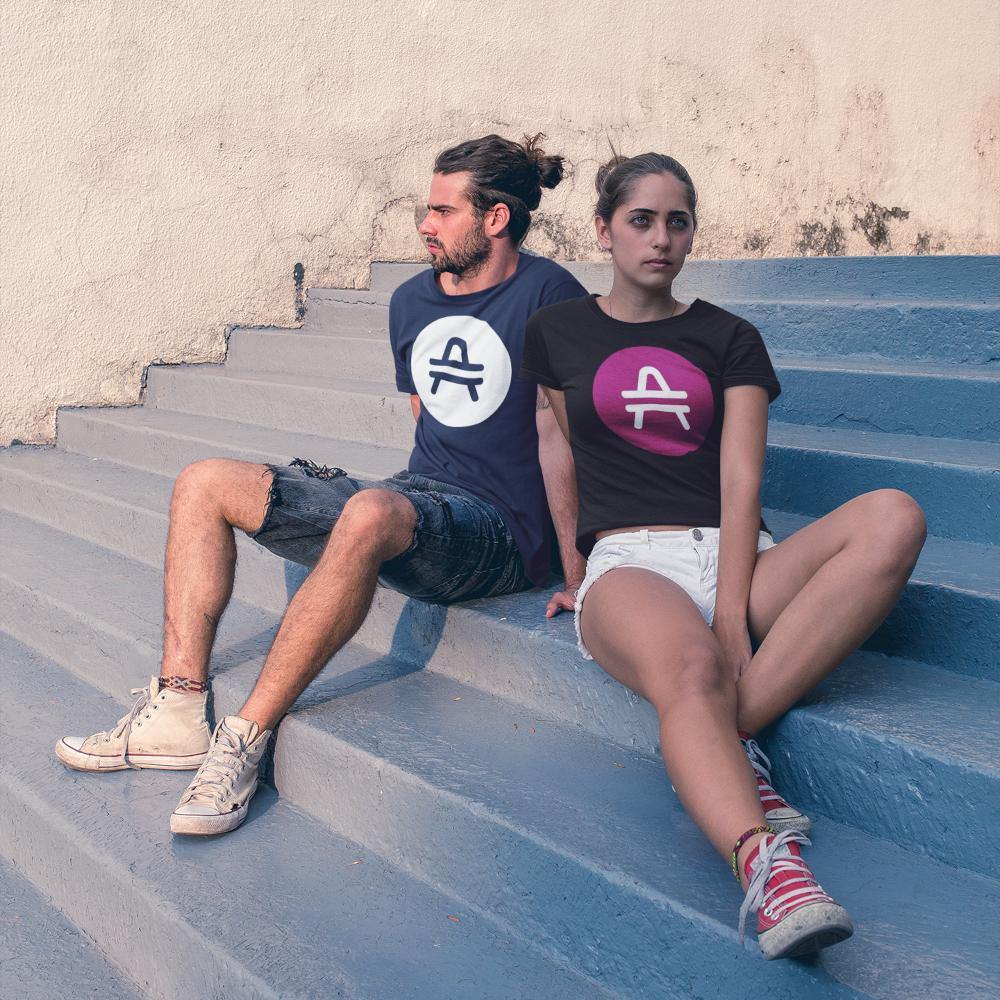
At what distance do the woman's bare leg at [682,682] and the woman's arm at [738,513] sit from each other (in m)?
0.09

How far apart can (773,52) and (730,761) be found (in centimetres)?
564

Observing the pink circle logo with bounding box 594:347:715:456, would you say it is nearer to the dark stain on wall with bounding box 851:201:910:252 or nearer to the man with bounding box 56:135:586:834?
the man with bounding box 56:135:586:834

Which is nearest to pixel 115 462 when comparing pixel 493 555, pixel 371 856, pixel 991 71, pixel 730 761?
pixel 493 555

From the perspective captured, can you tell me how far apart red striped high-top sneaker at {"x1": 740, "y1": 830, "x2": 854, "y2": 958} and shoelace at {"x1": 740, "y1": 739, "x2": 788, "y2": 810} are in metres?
0.28

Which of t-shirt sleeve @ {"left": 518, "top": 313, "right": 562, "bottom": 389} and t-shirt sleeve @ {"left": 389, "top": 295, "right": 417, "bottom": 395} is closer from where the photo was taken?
t-shirt sleeve @ {"left": 518, "top": 313, "right": 562, "bottom": 389}

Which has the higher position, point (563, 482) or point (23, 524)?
point (563, 482)

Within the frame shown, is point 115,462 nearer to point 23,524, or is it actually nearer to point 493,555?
point 23,524

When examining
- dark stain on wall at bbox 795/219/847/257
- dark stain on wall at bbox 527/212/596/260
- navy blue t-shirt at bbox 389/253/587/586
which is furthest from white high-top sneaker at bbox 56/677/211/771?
dark stain on wall at bbox 795/219/847/257

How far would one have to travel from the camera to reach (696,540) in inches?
92.4

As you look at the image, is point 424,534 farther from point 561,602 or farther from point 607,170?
point 607,170

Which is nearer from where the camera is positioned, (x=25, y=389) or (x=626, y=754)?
(x=626, y=754)

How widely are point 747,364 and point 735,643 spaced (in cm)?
→ 59

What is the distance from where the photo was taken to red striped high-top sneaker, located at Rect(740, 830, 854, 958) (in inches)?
62.6

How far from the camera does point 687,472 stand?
2.42 m
